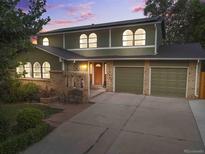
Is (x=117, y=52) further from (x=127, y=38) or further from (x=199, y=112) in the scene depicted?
(x=199, y=112)

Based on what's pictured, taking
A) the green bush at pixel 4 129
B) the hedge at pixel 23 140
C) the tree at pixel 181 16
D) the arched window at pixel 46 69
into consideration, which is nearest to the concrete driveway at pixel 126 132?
the hedge at pixel 23 140

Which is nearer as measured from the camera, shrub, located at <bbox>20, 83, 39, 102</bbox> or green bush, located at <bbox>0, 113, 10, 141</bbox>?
green bush, located at <bbox>0, 113, 10, 141</bbox>

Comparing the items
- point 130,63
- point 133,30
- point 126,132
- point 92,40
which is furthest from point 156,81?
point 126,132

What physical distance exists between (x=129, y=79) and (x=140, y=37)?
3.79 m

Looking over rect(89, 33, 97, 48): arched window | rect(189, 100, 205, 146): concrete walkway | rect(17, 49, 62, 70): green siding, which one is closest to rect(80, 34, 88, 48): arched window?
rect(89, 33, 97, 48): arched window

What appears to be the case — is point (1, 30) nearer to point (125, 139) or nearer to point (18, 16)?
point (18, 16)

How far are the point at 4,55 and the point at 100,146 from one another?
397 cm

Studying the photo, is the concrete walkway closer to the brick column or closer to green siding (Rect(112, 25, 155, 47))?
the brick column

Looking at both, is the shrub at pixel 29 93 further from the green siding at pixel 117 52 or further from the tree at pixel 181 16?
the tree at pixel 181 16

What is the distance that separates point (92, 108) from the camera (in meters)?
10.3

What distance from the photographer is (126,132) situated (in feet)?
22.6

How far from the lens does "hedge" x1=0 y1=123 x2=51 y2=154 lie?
498 centimetres

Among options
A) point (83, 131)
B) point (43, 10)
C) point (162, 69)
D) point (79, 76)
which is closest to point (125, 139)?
point (83, 131)

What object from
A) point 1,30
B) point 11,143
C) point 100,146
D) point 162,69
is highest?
→ point 1,30
